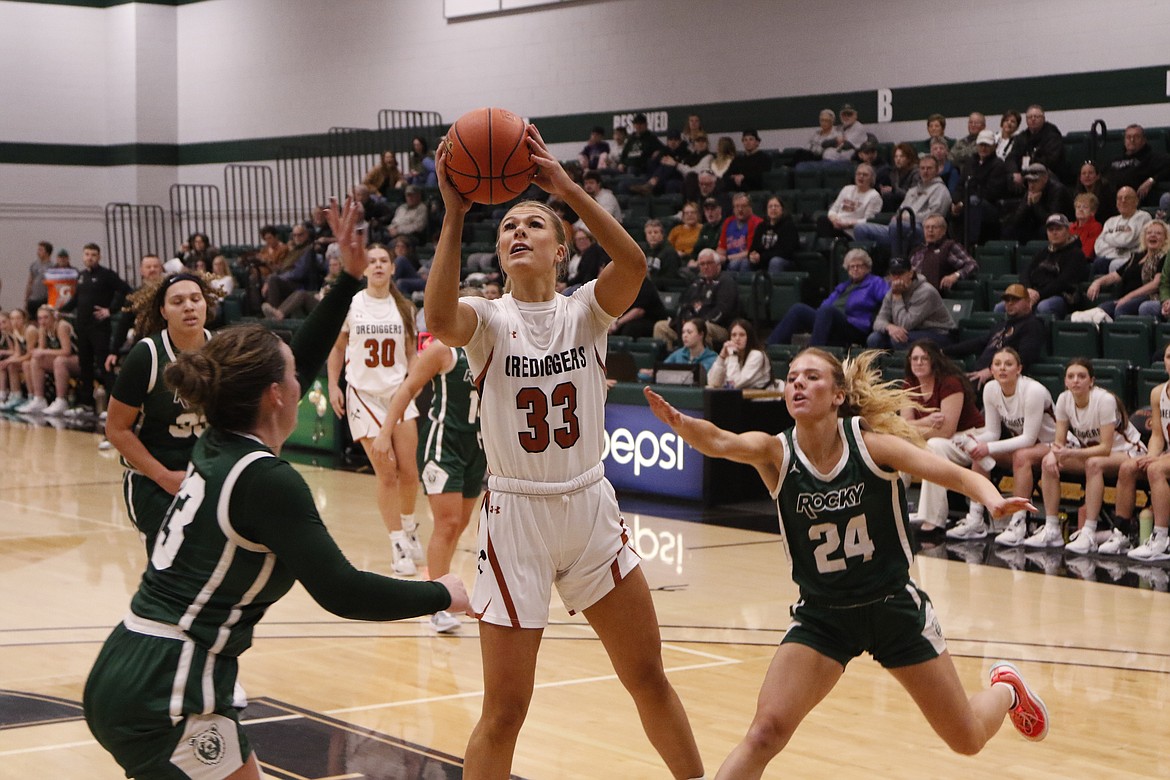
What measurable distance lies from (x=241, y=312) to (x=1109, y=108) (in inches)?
415

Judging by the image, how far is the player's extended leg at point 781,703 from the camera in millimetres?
3854

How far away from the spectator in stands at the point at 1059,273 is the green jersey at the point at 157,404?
7810 millimetres

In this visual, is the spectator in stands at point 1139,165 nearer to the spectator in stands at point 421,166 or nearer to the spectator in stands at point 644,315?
the spectator in stands at point 644,315

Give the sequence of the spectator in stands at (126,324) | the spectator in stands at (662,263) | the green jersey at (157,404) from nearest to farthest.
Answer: the green jersey at (157,404)
the spectator in stands at (126,324)
the spectator in stands at (662,263)

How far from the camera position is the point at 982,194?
1325 cm

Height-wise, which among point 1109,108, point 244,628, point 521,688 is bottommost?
point 521,688

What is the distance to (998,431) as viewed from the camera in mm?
9750

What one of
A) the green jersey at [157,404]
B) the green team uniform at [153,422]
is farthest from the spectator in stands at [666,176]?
the green team uniform at [153,422]

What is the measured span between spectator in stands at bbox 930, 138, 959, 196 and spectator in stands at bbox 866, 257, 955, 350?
2.37 m

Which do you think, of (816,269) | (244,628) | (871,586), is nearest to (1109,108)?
(816,269)

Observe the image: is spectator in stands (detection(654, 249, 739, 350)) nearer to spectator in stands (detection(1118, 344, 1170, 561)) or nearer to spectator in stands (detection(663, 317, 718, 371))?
spectator in stands (detection(663, 317, 718, 371))

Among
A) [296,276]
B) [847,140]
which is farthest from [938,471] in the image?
[296,276]

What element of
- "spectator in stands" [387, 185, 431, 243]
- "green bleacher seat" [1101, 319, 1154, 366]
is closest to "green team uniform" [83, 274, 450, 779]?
"green bleacher seat" [1101, 319, 1154, 366]

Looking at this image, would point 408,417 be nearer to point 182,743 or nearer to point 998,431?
point 998,431
